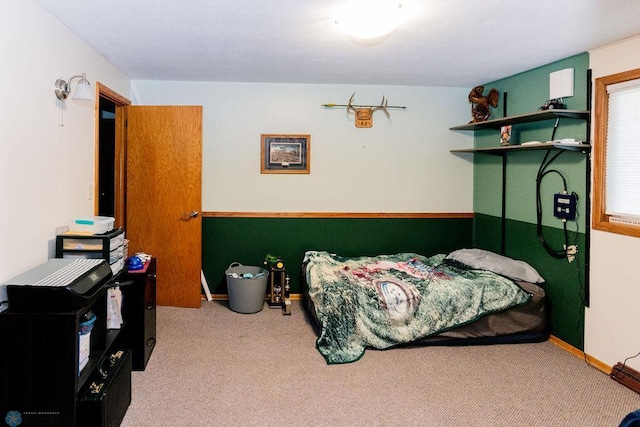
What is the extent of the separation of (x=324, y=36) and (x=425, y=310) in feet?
7.14

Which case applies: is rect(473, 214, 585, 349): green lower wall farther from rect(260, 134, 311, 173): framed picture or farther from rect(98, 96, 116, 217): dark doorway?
rect(98, 96, 116, 217): dark doorway

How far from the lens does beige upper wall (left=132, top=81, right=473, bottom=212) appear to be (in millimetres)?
4887

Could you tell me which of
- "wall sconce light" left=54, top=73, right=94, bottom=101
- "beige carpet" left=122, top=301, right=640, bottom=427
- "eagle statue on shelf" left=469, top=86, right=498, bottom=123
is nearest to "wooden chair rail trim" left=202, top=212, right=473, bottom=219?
"eagle statue on shelf" left=469, top=86, right=498, bottom=123

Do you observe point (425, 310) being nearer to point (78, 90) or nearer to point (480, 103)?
point (480, 103)

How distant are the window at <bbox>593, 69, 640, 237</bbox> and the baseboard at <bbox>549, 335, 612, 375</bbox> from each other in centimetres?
97

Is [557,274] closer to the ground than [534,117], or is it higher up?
closer to the ground

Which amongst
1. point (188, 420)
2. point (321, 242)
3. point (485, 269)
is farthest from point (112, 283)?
point (485, 269)

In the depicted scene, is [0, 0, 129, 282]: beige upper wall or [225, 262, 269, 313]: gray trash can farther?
[225, 262, 269, 313]: gray trash can

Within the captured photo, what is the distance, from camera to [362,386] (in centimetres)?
300

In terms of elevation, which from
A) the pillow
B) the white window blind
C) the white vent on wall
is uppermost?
the white vent on wall

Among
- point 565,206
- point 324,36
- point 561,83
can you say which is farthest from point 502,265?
point 324,36

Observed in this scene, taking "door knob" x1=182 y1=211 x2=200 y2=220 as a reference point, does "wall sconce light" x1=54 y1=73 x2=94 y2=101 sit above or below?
above

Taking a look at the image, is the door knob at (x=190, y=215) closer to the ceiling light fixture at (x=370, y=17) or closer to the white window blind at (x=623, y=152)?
the ceiling light fixture at (x=370, y=17)

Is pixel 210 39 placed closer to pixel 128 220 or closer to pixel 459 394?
pixel 128 220
